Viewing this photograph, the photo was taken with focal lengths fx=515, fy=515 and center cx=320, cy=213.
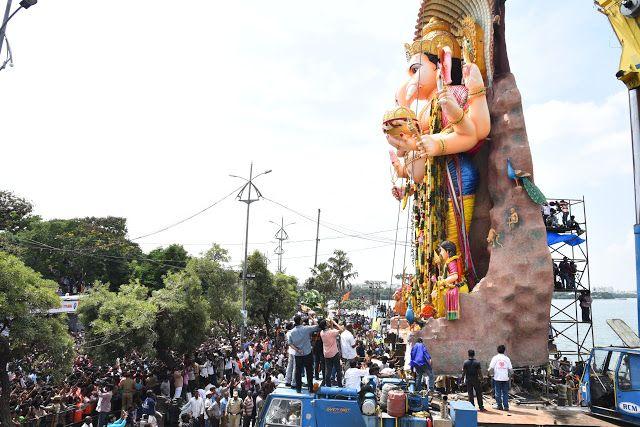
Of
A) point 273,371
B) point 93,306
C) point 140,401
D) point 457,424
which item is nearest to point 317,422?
point 457,424

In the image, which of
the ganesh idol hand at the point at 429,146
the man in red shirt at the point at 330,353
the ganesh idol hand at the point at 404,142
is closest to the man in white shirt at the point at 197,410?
the man in red shirt at the point at 330,353

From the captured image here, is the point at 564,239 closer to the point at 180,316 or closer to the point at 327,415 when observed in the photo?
the point at 327,415

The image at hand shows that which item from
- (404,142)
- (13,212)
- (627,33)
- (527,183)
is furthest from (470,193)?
(13,212)

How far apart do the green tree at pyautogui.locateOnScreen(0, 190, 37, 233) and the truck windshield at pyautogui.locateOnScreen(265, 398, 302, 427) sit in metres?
50.1

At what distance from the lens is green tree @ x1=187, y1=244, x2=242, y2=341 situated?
26666 millimetres

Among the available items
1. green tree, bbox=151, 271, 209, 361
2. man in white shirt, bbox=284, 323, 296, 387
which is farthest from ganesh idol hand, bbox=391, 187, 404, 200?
man in white shirt, bbox=284, 323, 296, 387

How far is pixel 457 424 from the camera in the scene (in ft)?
27.6

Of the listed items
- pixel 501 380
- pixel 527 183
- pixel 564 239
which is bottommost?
pixel 501 380

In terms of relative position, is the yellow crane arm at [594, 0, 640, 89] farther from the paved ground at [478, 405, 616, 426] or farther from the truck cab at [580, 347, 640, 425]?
the paved ground at [478, 405, 616, 426]

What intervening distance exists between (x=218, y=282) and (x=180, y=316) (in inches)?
273

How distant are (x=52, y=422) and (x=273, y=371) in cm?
785

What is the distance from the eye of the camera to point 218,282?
27281 mm

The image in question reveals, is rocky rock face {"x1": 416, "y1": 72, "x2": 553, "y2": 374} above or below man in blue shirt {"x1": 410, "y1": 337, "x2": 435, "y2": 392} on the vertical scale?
above

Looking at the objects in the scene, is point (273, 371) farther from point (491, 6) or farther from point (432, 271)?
point (491, 6)
